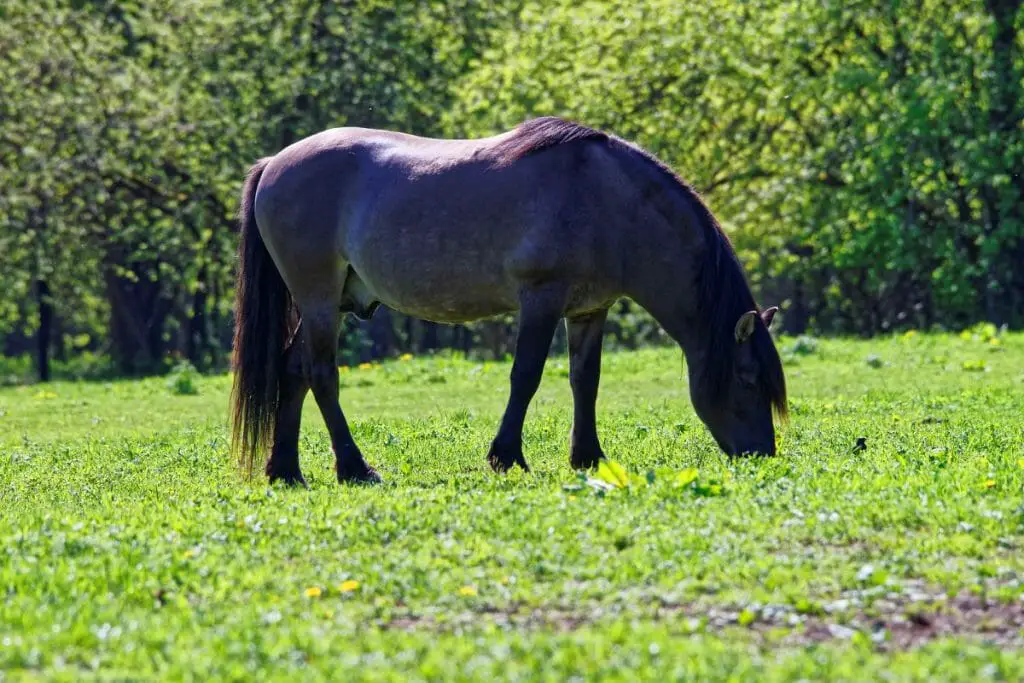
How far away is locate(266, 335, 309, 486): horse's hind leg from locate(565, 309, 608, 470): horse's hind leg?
79.0 inches

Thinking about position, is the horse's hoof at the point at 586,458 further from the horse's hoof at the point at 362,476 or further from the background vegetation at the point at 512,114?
the background vegetation at the point at 512,114

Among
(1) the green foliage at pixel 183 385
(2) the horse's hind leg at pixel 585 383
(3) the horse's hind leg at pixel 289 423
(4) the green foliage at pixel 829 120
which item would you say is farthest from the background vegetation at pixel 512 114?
(3) the horse's hind leg at pixel 289 423

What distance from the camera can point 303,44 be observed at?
32.2 m

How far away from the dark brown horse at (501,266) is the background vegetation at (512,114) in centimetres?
1791

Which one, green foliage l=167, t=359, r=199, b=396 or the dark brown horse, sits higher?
the dark brown horse

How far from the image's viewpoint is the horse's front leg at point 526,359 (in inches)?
420

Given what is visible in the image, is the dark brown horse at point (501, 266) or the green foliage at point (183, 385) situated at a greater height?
the dark brown horse at point (501, 266)

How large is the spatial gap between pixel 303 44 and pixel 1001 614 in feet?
90.3

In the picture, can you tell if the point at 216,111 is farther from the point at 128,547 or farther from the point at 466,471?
the point at 128,547

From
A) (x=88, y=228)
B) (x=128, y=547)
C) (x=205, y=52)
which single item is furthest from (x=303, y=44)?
(x=128, y=547)

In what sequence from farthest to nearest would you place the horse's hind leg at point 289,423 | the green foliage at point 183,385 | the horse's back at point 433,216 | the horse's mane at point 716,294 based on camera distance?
1. the green foliage at point 183,385
2. the horse's hind leg at point 289,423
3. the horse's mane at point 716,294
4. the horse's back at point 433,216

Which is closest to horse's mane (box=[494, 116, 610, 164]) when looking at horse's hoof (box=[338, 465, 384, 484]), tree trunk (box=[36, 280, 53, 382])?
horse's hoof (box=[338, 465, 384, 484])

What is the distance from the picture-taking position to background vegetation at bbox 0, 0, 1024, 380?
28594mm

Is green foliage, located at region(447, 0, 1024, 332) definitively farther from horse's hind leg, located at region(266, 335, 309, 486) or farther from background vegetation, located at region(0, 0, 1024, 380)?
horse's hind leg, located at region(266, 335, 309, 486)
